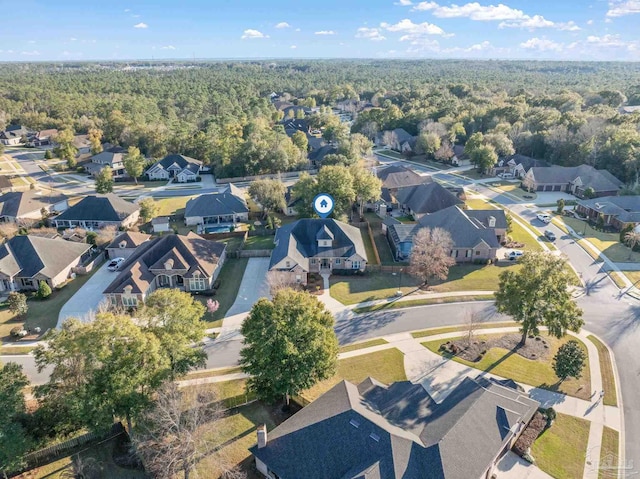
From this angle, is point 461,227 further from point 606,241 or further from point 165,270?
point 165,270

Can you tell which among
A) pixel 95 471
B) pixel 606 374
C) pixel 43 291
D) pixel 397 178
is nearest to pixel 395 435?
pixel 95 471

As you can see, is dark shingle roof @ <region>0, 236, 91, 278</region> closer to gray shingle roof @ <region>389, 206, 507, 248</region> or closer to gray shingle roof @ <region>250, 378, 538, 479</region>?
gray shingle roof @ <region>250, 378, 538, 479</region>

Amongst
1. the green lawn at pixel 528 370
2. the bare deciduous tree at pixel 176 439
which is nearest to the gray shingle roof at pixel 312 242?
the green lawn at pixel 528 370

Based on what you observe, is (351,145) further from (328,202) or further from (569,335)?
(569,335)

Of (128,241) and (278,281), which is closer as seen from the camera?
(278,281)

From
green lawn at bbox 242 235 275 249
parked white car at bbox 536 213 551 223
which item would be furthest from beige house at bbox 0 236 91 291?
parked white car at bbox 536 213 551 223

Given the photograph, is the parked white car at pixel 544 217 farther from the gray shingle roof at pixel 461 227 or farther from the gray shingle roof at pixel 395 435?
the gray shingle roof at pixel 395 435
